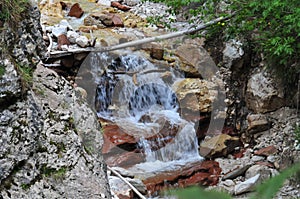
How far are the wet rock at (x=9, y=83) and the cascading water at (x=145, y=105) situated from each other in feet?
10.6

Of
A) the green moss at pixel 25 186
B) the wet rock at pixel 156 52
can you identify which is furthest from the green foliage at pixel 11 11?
the wet rock at pixel 156 52

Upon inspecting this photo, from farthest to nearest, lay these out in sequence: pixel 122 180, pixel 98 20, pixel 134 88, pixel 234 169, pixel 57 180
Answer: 1. pixel 98 20
2. pixel 134 88
3. pixel 234 169
4. pixel 122 180
5. pixel 57 180

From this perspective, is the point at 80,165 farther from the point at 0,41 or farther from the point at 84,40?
the point at 84,40

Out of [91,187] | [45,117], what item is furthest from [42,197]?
[45,117]

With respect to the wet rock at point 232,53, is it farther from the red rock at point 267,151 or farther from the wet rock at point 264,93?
the red rock at point 267,151

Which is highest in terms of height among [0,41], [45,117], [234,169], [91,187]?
[0,41]

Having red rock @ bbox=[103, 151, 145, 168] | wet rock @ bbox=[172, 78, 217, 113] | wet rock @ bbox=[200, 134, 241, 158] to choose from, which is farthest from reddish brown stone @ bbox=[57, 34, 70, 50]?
wet rock @ bbox=[200, 134, 241, 158]

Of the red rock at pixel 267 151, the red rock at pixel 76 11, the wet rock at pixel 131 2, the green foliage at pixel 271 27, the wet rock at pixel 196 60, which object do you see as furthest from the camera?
the wet rock at pixel 131 2

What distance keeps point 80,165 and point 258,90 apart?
3746mm

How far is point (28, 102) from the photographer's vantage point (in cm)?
155

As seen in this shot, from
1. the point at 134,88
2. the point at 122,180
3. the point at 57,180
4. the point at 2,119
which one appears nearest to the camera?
the point at 2,119

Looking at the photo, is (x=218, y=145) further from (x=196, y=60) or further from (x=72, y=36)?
(x=72, y=36)

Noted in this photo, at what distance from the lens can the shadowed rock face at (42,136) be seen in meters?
1.41

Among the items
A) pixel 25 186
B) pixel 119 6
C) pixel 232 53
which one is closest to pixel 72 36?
pixel 119 6
